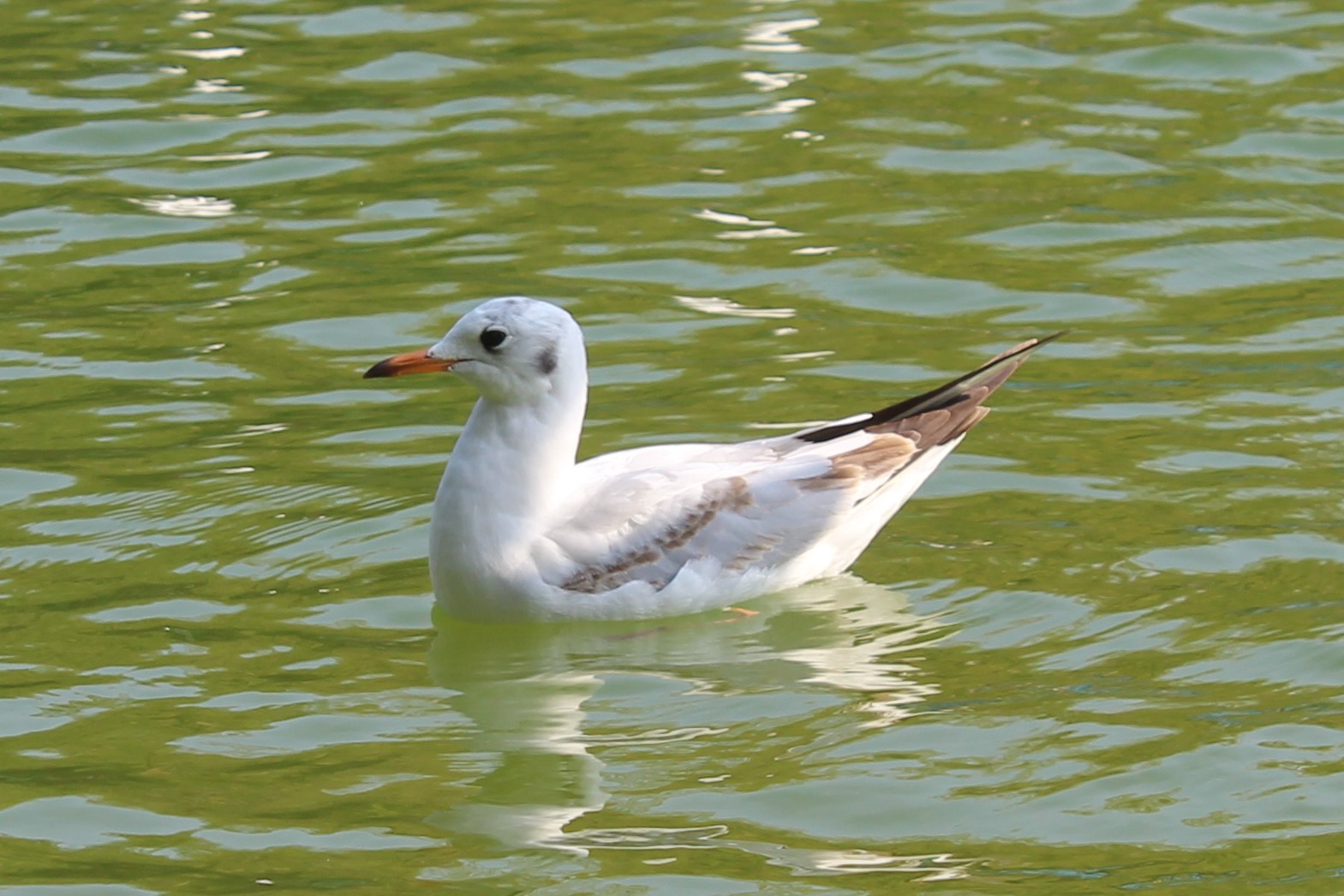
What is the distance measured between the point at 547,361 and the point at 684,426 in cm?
179

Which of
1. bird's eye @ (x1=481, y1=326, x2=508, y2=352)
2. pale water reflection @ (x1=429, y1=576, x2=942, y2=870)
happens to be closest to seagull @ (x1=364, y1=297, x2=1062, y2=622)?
bird's eye @ (x1=481, y1=326, x2=508, y2=352)

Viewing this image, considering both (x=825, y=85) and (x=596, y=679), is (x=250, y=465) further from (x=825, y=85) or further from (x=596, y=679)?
(x=825, y=85)

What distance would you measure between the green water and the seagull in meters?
0.17

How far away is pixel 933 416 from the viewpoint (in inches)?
389

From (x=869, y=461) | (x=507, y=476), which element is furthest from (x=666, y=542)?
(x=869, y=461)

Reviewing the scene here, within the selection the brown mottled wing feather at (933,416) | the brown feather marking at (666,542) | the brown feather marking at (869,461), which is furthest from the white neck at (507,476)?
the brown mottled wing feather at (933,416)

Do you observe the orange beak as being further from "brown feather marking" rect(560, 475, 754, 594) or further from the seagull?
"brown feather marking" rect(560, 475, 754, 594)

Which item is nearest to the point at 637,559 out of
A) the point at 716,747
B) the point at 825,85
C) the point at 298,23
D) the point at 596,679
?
the point at 596,679

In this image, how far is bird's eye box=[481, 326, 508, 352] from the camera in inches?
355

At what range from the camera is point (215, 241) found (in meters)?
13.1

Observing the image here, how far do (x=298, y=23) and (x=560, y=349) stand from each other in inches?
304

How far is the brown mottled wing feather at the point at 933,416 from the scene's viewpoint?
9836 mm

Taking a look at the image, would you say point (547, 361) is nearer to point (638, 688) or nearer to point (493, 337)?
point (493, 337)

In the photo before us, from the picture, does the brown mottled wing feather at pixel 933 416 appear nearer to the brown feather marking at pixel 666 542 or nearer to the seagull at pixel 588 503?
the seagull at pixel 588 503
